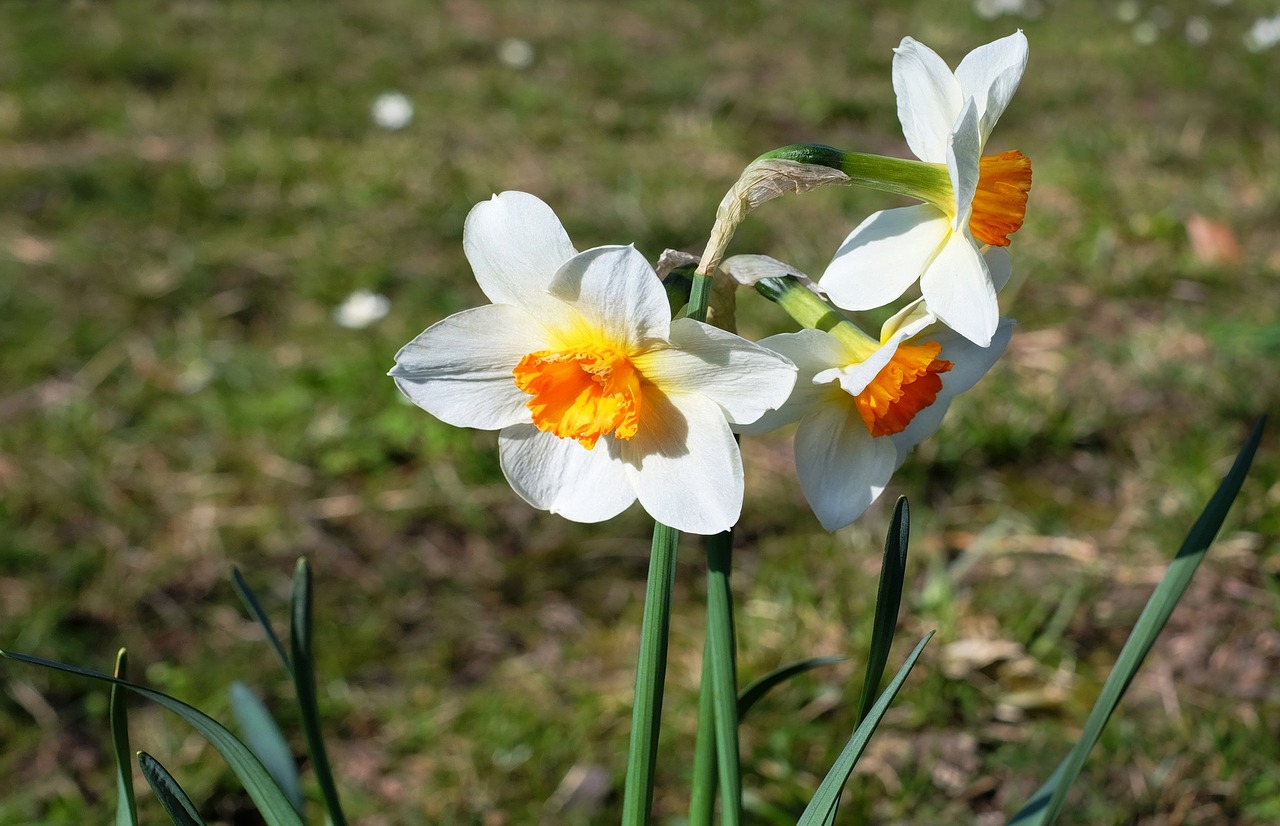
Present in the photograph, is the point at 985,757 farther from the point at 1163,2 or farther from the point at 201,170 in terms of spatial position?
the point at 1163,2

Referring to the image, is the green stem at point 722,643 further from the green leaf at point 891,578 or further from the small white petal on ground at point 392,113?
the small white petal on ground at point 392,113

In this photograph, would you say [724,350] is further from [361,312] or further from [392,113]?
[392,113]

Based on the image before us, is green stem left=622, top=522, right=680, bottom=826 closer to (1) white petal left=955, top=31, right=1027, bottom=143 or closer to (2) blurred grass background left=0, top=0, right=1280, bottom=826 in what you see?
(1) white petal left=955, top=31, right=1027, bottom=143

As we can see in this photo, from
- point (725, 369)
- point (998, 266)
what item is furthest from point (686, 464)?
point (998, 266)

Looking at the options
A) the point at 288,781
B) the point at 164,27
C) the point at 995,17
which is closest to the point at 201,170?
the point at 164,27

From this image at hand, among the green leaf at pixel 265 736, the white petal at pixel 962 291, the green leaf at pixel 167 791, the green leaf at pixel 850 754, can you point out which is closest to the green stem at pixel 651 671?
the green leaf at pixel 850 754

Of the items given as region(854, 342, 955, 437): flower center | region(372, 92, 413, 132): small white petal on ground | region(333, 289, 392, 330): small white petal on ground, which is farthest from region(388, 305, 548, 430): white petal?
region(372, 92, 413, 132): small white petal on ground
